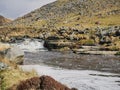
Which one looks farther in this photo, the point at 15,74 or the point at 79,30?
the point at 79,30

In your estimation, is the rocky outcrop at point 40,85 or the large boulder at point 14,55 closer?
the rocky outcrop at point 40,85

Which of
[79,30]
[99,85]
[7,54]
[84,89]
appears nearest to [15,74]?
[84,89]

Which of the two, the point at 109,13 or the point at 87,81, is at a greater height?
the point at 109,13

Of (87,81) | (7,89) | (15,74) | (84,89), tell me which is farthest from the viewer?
(87,81)

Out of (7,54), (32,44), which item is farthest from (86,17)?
(7,54)

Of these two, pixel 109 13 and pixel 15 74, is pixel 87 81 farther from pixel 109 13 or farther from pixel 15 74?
pixel 109 13

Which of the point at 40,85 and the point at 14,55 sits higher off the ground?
the point at 40,85

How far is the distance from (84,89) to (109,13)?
16713 cm

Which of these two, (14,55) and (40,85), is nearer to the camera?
(40,85)

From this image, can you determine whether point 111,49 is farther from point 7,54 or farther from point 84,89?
point 84,89

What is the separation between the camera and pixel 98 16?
191000mm

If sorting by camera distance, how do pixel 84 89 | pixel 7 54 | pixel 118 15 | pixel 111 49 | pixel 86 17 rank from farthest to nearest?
pixel 86 17 → pixel 118 15 → pixel 111 49 → pixel 7 54 → pixel 84 89

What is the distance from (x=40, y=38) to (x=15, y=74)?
4473 inches

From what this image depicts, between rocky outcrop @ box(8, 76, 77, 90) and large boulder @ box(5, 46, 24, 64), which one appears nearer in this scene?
rocky outcrop @ box(8, 76, 77, 90)
